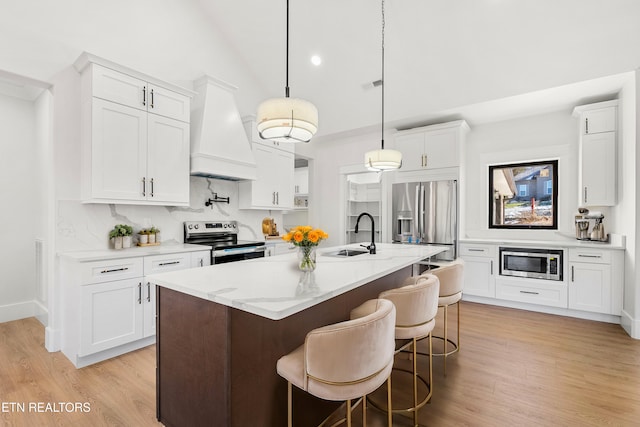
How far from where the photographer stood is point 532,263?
13.0ft

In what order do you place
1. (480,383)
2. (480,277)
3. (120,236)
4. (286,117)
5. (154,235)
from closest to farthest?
1. (286,117)
2. (480,383)
3. (120,236)
4. (154,235)
5. (480,277)

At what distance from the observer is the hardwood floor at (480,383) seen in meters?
1.90

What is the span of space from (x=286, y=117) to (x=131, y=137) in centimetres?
214

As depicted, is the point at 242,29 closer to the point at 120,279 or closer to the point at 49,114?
the point at 49,114

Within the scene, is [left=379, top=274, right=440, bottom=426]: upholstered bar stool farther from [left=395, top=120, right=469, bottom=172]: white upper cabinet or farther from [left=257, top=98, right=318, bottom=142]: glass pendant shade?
[left=395, top=120, right=469, bottom=172]: white upper cabinet

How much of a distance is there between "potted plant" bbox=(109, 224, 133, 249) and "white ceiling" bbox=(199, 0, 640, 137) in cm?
309

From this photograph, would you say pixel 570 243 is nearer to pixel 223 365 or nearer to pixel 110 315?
pixel 223 365

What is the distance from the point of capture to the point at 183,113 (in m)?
3.52

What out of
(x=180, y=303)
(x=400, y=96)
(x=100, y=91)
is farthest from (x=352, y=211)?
(x=180, y=303)

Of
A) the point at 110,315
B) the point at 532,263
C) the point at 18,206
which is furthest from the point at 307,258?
the point at 18,206

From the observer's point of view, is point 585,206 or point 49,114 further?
point 585,206

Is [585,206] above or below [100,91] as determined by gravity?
below

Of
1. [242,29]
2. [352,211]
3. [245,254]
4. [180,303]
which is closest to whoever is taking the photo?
[180,303]

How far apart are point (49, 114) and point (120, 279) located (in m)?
1.76
